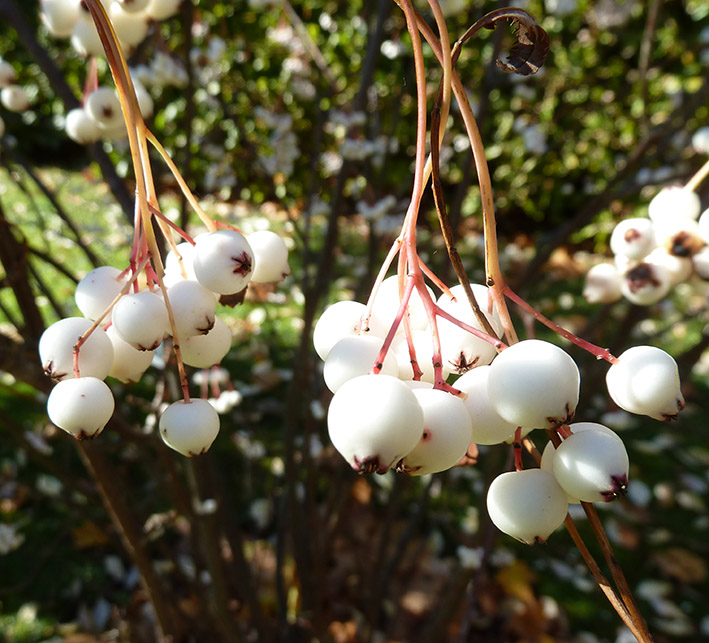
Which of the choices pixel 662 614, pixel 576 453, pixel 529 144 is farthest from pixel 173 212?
pixel 576 453

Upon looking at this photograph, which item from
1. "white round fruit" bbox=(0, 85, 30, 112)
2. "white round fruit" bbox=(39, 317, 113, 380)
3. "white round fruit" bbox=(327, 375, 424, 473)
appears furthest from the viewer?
"white round fruit" bbox=(0, 85, 30, 112)

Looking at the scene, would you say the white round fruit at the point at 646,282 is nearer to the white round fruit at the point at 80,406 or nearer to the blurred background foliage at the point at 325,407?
the blurred background foliage at the point at 325,407

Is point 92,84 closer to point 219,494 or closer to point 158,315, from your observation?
point 158,315

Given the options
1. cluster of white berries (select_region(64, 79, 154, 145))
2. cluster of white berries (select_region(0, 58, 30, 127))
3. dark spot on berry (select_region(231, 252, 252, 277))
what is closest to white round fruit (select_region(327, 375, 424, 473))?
dark spot on berry (select_region(231, 252, 252, 277))

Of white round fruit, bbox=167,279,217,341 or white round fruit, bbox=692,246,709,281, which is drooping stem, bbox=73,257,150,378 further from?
white round fruit, bbox=692,246,709,281

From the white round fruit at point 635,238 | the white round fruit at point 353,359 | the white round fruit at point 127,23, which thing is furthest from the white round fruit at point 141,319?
the white round fruit at point 635,238
